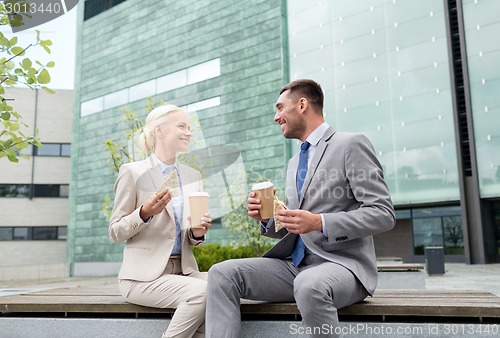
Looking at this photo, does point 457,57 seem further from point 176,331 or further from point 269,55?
point 176,331

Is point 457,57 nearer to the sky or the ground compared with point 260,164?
nearer to the sky

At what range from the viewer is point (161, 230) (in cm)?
363

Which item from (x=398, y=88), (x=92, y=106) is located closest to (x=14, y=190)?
(x=92, y=106)

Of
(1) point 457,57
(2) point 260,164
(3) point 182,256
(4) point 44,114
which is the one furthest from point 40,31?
(4) point 44,114

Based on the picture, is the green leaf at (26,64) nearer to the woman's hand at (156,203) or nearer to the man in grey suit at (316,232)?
the woman's hand at (156,203)

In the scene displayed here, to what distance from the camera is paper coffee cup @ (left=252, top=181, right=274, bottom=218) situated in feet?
10.4

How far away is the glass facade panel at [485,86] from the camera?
73.7 feet

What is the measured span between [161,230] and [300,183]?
3.66 feet

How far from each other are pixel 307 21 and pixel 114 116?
15.9 m

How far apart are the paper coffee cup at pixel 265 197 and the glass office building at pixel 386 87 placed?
19.7 metres

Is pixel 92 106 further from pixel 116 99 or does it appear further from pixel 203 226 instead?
pixel 203 226

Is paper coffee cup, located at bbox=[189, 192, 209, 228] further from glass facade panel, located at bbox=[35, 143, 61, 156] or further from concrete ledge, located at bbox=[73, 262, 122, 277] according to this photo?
glass facade panel, located at bbox=[35, 143, 61, 156]

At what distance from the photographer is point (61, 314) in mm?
3973

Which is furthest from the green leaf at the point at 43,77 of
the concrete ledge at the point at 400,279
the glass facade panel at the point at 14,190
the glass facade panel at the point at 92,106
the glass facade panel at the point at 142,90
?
the glass facade panel at the point at 14,190
